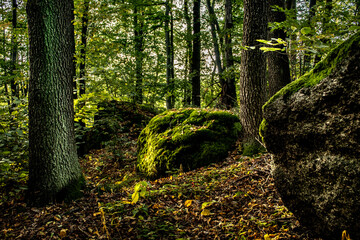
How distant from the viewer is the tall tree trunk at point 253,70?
4.99m

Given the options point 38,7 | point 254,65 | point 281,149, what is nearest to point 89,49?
point 38,7

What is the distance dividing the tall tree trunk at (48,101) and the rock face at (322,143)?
3479mm

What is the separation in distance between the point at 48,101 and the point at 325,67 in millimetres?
4054

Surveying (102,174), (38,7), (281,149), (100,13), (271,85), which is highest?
(100,13)

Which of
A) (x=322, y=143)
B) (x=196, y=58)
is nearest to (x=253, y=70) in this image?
(x=322, y=143)

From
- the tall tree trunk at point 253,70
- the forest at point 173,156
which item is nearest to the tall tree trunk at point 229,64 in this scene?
the tall tree trunk at point 253,70

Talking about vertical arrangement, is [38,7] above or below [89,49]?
below

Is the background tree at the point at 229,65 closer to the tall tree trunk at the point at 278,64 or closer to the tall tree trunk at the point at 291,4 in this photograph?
the tall tree trunk at the point at 278,64

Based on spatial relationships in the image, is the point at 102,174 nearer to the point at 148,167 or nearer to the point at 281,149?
the point at 148,167

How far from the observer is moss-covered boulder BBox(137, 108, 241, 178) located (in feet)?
17.1

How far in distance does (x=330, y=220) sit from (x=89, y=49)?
26.0 feet

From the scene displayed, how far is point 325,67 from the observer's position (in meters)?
1.96

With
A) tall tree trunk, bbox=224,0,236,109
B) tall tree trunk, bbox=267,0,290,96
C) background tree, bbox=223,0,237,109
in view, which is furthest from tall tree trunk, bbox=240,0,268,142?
background tree, bbox=223,0,237,109

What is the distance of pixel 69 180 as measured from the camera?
381cm
